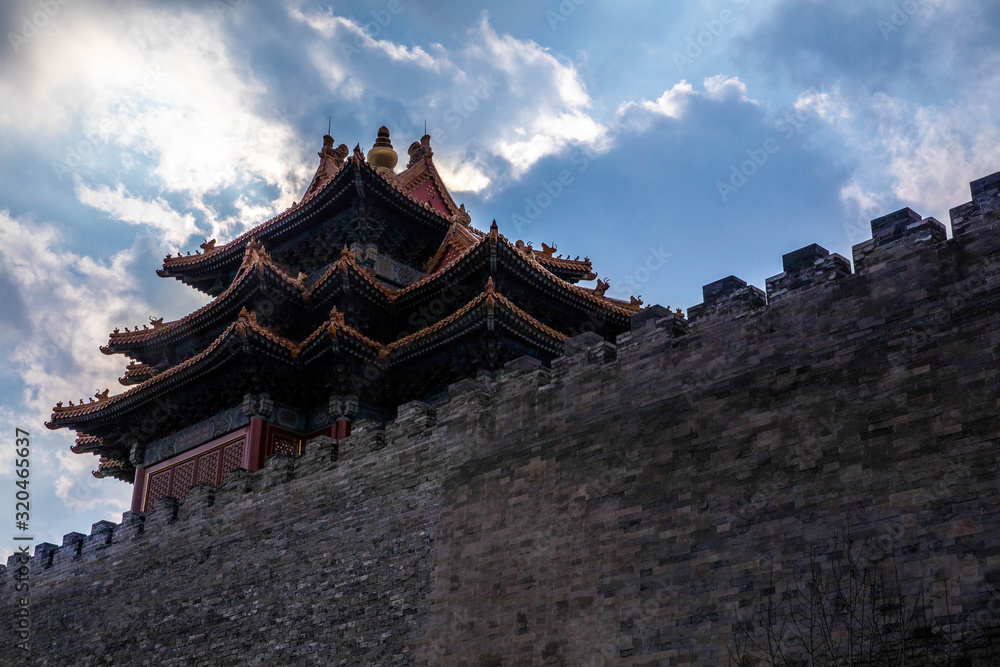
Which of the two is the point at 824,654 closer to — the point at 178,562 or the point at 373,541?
the point at 373,541

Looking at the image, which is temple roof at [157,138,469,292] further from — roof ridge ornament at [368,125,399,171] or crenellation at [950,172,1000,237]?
crenellation at [950,172,1000,237]

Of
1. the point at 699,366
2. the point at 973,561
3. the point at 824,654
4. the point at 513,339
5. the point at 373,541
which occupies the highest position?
the point at 513,339

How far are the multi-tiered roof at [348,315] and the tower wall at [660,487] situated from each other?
3720 millimetres

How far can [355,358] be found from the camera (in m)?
20.6

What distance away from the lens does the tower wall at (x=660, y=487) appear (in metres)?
10.3

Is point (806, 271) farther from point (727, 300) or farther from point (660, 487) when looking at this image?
point (660, 487)

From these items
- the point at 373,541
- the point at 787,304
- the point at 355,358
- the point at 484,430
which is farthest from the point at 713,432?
the point at 355,358

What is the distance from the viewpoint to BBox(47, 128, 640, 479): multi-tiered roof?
2011cm

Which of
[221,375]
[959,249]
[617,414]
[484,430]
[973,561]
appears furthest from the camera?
[221,375]

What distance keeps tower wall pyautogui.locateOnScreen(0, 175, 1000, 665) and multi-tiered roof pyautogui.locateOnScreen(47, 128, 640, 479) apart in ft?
12.2

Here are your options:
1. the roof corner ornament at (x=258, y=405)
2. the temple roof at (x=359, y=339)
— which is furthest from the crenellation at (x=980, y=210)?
the roof corner ornament at (x=258, y=405)

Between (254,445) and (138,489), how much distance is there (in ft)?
13.0

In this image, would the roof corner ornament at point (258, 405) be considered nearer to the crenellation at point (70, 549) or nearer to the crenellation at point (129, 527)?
the crenellation at point (129, 527)

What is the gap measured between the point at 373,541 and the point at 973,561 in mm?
8383
